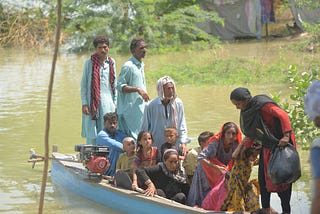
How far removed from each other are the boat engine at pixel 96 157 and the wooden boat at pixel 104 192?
14 centimetres

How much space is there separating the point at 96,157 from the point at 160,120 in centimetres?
66

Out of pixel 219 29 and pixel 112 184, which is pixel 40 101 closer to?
pixel 112 184

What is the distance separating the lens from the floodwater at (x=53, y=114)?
763 cm

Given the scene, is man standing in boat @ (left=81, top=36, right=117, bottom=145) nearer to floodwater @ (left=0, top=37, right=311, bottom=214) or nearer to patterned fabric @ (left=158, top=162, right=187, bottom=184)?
floodwater @ (left=0, top=37, right=311, bottom=214)

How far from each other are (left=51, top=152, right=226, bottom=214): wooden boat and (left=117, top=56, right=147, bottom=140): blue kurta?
588 millimetres

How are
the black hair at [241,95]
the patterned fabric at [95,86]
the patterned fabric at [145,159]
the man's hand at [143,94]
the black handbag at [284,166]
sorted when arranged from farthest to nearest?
the patterned fabric at [95,86], the man's hand at [143,94], the patterned fabric at [145,159], the black hair at [241,95], the black handbag at [284,166]

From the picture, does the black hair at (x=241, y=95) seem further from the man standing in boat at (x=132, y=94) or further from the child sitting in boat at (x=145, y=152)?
the man standing in boat at (x=132, y=94)

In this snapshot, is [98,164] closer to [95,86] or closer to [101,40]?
[95,86]

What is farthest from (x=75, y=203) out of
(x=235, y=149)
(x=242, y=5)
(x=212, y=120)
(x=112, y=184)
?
(x=242, y=5)

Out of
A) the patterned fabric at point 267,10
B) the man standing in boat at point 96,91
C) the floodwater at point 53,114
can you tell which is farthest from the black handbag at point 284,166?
the patterned fabric at point 267,10

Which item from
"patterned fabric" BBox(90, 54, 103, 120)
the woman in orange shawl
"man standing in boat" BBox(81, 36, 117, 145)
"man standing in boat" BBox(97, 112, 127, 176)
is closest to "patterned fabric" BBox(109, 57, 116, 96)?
"man standing in boat" BBox(81, 36, 117, 145)

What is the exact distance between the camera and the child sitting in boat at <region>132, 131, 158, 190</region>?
6454 millimetres

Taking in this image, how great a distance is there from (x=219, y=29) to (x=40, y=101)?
9.45m

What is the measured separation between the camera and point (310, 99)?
299cm
